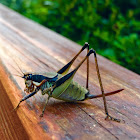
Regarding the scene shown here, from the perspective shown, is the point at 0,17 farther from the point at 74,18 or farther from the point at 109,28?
the point at 109,28

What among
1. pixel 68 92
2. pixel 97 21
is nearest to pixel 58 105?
pixel 68 92

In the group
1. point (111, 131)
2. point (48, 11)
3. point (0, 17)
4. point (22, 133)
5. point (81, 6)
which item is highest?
point (81, 6)

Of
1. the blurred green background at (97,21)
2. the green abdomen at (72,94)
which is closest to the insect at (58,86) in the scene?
the green abdomen at (72,94)

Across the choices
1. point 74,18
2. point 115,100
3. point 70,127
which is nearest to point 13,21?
point 74,18

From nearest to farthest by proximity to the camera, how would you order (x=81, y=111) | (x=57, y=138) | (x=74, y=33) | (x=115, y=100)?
(x=57, y=138) < (x=81, y=111) < (x=115, y=100) < (x=74, y=33)

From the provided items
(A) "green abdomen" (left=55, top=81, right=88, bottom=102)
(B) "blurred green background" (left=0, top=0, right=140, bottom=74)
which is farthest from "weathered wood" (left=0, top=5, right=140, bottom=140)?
(B) "blurred green background" (left=0, top=0, right=140, bottom=74)

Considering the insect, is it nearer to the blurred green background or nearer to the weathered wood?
the weathered wood

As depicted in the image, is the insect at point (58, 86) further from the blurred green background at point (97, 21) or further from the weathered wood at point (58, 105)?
the blurred green background at point (97, 21)
